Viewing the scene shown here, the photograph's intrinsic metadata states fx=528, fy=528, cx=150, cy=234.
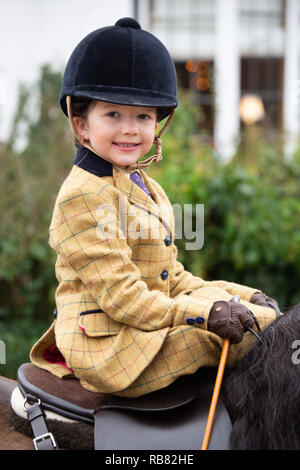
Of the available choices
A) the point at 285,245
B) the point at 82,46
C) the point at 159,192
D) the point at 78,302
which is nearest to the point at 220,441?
the point at 78,302

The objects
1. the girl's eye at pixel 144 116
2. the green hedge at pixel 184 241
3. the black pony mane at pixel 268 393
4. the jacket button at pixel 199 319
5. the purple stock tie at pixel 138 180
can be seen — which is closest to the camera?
the black pony mane at pixel 268 393

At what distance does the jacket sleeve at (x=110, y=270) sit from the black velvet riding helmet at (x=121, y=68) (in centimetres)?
27

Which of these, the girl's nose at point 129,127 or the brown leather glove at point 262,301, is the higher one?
the girl's nose at point 129,127

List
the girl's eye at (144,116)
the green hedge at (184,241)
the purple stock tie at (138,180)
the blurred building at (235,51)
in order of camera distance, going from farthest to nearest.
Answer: the blurred building at (235,51) < the green hedge at (184,241) < the purple stock tie at (138,180) < the girl's eye at (144,116)

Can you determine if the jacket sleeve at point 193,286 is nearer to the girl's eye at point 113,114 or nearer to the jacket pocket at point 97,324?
the jacket pocket at point 97,324

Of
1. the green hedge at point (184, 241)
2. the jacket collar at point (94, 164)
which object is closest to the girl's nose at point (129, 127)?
the jacket collar at point (94, 164)

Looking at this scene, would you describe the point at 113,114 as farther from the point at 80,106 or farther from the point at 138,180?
the point at 138,180

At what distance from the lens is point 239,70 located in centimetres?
758

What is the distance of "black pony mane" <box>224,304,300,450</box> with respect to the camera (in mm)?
1132

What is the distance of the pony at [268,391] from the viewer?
113cm

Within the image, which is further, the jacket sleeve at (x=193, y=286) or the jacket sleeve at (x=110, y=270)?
the jacket sleeve at (x=193, y=286)

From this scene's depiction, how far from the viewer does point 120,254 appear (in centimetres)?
131

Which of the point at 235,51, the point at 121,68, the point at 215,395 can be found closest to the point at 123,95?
the point at 121,68

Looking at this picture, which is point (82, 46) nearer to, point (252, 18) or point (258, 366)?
point (258, 366)
